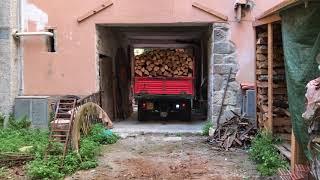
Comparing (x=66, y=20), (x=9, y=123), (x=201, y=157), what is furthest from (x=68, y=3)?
(x=201, y=157)

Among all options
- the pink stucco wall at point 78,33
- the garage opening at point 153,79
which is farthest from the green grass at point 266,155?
the garage opening at point 153,79

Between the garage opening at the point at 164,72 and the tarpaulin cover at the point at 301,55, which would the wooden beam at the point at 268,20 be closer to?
the tarpaulin cover at the point at 301,55

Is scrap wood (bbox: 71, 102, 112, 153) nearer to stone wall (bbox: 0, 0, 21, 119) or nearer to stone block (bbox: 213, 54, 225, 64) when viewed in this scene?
stone wall (bbox: 0, 0, 21, 119)

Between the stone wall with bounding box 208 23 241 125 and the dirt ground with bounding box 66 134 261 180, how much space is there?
1.27 m

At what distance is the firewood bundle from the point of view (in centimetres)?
1320

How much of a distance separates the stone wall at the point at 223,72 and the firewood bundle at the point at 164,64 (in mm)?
2502

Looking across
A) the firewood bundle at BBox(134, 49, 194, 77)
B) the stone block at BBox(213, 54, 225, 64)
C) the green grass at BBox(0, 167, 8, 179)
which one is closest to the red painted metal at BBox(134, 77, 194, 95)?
the firewood bundle at BBox(134, 49, 194, 77)

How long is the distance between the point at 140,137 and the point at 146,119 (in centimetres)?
352

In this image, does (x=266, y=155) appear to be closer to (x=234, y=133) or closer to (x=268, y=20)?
(x=234, y=133)

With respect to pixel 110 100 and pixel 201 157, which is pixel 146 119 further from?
pixel 201 157

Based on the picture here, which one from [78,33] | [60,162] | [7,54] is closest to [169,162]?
[60,162]

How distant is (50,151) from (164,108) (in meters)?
6.15

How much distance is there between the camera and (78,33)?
35.6 ft

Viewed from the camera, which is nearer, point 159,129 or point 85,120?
point 85,120
